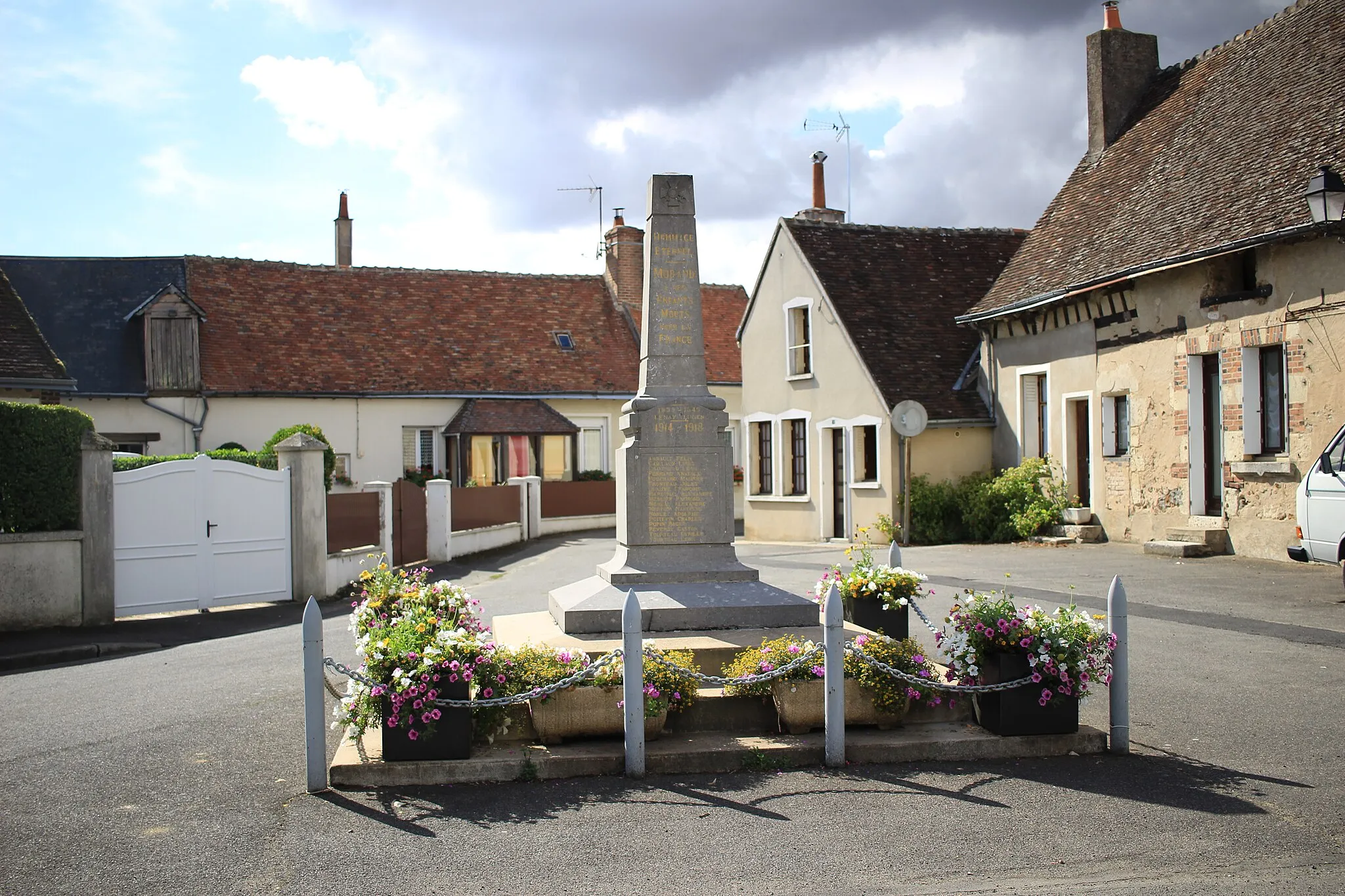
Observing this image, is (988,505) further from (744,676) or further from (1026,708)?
(744,676)

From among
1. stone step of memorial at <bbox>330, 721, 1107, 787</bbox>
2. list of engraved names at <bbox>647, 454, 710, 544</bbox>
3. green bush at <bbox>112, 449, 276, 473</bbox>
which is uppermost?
green bush at <bbox>112, 449, 276, 473</bbox>

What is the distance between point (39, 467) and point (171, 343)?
1682 centimetres

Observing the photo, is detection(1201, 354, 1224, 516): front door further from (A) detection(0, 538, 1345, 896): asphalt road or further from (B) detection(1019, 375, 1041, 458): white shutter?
(A) detection(0, 538, 1345, 896): asphalt road

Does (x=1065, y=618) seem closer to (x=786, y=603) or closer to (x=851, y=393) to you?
(x=786, y=603)

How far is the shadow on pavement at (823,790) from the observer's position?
600 cm

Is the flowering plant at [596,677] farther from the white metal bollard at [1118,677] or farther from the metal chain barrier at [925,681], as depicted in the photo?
the white metal bollard at [1118,677]

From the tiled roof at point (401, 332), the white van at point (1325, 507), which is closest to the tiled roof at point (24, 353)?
the tiled roof at point (401, 332)

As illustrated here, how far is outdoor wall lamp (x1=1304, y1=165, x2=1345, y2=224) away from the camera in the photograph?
13.4 metres

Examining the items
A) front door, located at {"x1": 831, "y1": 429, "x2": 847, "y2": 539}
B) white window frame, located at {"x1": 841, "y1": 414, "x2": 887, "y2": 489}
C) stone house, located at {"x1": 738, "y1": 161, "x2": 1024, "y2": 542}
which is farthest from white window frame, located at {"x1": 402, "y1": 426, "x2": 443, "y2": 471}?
white window frame, located at {"x1": 841, "y1": 414, "x2": 887, "y2": 489}

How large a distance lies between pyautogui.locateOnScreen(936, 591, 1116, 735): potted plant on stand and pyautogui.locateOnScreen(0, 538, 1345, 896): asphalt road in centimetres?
28

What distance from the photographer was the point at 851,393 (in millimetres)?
23484

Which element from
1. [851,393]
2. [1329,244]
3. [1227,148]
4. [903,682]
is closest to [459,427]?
[851,393]

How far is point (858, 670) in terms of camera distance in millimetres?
7039

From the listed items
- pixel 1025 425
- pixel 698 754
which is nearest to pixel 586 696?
pixel 698 754
